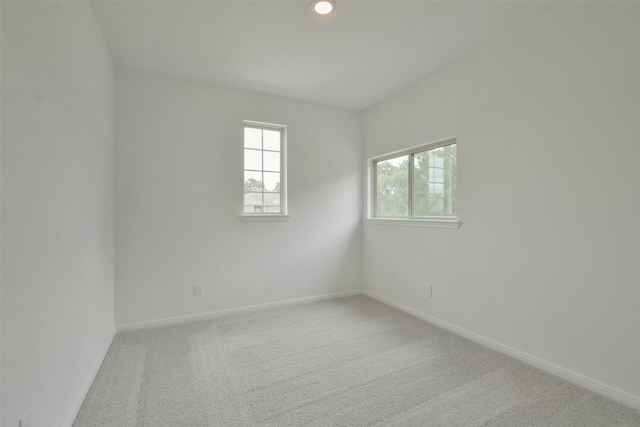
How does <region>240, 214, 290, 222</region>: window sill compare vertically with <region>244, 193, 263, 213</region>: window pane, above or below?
below

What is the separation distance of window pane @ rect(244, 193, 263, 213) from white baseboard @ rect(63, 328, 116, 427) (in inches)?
66.4

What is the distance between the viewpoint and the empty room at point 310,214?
1517mm

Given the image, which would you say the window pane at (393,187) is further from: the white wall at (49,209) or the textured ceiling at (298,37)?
the white wall at (49,209)

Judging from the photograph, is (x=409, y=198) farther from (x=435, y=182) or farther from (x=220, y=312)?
(x=220, y=312)

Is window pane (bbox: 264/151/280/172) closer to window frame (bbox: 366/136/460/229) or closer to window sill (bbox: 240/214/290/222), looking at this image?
window sill (bbox: 240/214/290/222)

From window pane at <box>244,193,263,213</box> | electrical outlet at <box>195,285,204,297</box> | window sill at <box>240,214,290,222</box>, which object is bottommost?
electrical outlet at <box>195,285,204,297</box>

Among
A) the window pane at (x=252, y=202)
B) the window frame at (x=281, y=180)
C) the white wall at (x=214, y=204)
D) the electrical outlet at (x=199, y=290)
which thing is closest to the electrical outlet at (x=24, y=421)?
the white wall at (x=214, y=204)

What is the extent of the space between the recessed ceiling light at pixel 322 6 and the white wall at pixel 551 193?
1362mm

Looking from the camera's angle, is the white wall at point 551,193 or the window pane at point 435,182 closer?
the white wall at point 551,193

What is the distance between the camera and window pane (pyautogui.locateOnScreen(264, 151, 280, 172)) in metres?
3.49

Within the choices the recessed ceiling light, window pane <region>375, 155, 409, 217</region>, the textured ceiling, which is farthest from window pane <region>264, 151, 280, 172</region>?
the recessed ceiling light

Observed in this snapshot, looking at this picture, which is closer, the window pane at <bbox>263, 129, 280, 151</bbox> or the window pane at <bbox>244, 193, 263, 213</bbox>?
the window pane at <bbox>244, 193, 263, 213</bbox>

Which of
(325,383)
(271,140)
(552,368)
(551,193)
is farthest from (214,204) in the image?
(552,368)

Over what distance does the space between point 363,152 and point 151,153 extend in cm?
252
